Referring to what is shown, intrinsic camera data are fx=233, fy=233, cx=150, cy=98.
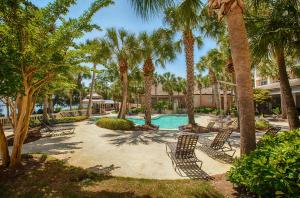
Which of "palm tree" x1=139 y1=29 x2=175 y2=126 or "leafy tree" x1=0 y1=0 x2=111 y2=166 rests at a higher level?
"palm tree" x1=139 y1=29 x2=175 y2=126

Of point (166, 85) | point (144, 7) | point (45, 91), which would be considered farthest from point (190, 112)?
point (166, 85)

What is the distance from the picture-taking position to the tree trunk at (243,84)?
650 centimetres

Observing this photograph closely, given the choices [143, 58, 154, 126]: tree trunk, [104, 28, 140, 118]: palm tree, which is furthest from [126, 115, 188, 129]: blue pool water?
[104, 28, 140, 118]: palm tree

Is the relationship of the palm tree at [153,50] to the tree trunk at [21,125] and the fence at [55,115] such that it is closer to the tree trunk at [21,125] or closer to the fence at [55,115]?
the fence at [55,115]

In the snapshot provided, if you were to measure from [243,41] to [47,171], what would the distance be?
736 centimetres

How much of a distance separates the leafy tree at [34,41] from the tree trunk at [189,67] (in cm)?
1230

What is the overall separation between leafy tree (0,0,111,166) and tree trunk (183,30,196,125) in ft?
40.4

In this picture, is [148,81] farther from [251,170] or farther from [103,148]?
[251,170]

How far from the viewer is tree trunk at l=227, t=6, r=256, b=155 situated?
650 centimetres

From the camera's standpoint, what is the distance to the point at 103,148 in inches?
452

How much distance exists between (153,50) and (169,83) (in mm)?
35072

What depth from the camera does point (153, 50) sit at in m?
20.8

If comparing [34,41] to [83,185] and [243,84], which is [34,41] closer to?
[83,185]

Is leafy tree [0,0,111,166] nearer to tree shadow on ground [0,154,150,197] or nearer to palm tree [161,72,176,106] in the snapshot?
tree shadow on ground [0,154,150,197]
